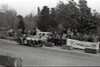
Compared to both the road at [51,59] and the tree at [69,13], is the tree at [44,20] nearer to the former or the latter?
the tree at [69,13]

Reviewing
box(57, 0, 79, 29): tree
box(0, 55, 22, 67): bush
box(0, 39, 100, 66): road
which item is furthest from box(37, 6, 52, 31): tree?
box(0, 55, 22, 67): bush

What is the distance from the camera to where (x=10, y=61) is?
9.09 metres

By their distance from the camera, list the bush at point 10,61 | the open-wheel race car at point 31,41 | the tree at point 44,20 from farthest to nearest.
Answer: the tree at point 44,20 < the open-wheel race car at point 31,41 < the bush at point 10,61

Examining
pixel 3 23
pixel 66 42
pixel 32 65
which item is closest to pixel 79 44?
pixel 66 42

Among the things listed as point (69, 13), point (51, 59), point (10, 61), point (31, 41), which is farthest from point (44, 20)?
point (10, 61)

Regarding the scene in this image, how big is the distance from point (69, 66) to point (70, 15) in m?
22.2

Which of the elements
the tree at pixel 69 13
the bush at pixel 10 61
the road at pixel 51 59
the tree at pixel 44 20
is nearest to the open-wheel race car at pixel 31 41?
the road at pixel 51 59

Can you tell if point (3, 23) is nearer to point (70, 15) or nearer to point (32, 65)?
point (70, 15)

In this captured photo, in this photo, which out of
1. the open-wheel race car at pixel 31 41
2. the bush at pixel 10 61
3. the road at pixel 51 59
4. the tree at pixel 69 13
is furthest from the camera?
the tree at pixel 69 13

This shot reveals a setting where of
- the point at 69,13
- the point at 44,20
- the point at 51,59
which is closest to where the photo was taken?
the point at 51,59

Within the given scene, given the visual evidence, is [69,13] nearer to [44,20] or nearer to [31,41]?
[31,41]

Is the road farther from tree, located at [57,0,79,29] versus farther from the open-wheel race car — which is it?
tree, located at [57,0,79,29]

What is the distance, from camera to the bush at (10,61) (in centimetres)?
893

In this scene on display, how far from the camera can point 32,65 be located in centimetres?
1111
